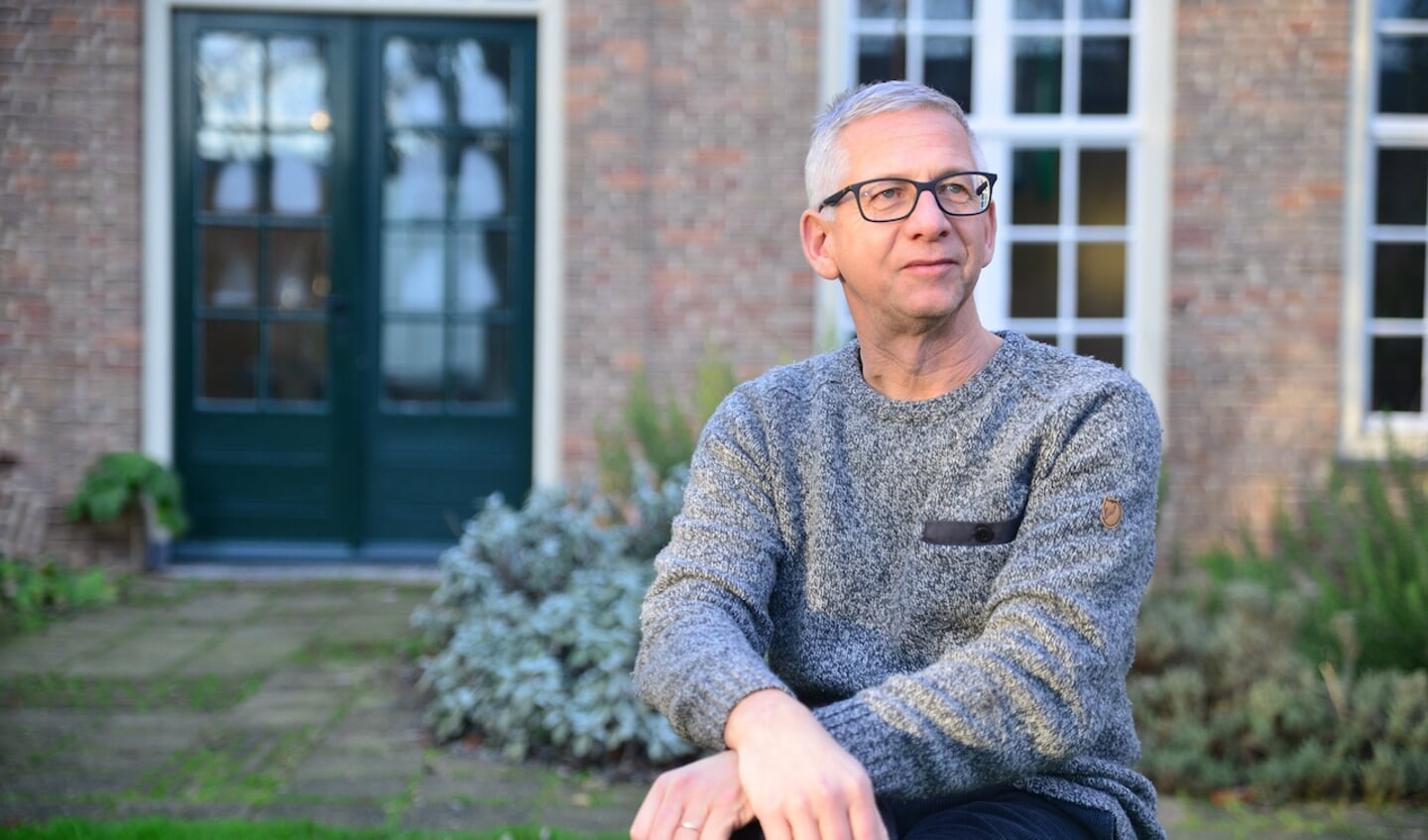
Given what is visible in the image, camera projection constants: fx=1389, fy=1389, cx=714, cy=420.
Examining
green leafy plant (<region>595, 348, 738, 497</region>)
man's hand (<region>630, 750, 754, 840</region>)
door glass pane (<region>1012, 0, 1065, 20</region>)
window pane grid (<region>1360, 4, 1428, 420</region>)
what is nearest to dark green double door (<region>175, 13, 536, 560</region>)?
green leafy plant (<region>595, 348, 738, 497</region>)

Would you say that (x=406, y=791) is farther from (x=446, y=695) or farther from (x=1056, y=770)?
(x=1056, y=770)

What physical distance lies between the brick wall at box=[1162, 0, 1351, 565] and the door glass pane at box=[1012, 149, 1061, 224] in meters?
0.59

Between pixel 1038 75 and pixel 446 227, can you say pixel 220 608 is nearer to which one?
pixel 446 227

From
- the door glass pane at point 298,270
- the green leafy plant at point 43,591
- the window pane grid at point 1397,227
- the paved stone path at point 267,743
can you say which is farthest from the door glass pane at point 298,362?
the window pane grid at point 1397,227

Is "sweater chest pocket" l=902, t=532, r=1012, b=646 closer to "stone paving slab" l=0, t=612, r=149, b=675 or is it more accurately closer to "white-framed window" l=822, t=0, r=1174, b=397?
"stone paving slab" l=0, t=612, r=149, b=675

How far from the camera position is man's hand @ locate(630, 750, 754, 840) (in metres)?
1.57

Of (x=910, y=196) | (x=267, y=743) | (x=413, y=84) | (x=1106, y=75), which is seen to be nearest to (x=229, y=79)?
(x=413, y=84)

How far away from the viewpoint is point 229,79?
7.18m

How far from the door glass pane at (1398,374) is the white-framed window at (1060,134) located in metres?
1.14

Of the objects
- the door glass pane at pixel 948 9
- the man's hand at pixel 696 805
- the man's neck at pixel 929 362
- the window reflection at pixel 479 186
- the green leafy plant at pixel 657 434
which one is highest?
the door glass pane at pixel 948 9

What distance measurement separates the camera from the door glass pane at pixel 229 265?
725 cm

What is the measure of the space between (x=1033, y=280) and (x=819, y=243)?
5394 millimetres

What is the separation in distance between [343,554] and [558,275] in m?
1.85

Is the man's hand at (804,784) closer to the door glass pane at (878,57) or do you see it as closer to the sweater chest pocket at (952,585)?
the sweater chest pocket at (952,585)
